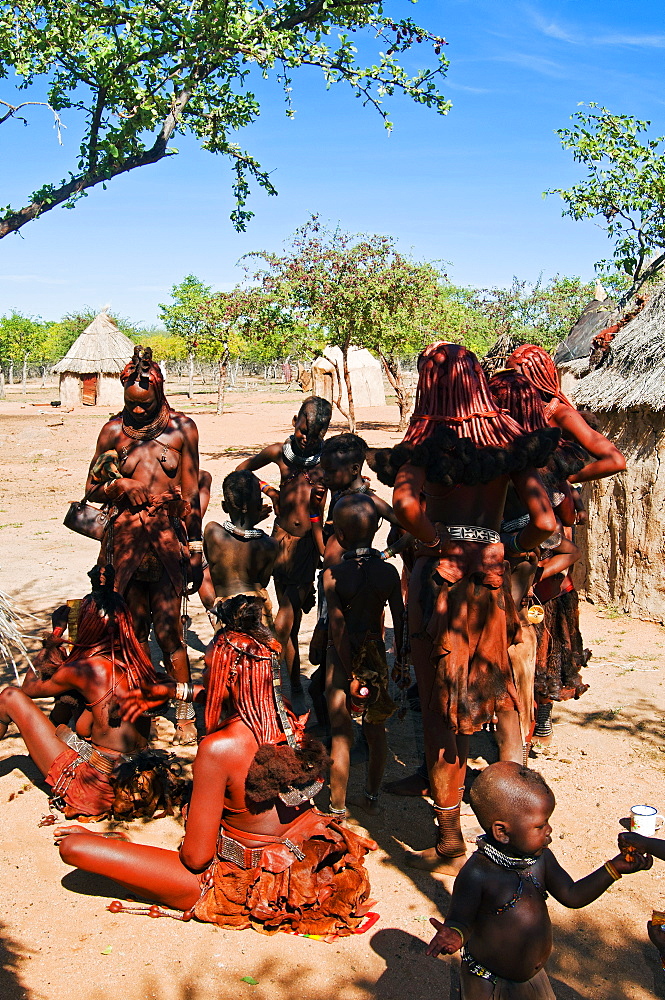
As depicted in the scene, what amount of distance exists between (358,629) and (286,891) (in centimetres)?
126

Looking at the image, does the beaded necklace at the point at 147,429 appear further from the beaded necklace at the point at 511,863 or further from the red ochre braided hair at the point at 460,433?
the beaded necklace at the point at 511,863

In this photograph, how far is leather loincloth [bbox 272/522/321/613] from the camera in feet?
17.9

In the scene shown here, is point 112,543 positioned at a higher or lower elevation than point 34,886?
higher

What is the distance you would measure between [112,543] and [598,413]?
436 cm

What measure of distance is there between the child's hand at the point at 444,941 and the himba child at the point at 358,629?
1.54 meters

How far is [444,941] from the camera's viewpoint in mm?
2316

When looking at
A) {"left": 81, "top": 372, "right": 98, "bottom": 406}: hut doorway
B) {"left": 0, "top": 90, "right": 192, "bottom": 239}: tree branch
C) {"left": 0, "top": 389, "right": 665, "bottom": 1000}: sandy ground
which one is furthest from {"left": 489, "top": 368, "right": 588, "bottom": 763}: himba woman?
{"left": 81, "top": 372, "right": 98, "bottom": 406}: hut doorway

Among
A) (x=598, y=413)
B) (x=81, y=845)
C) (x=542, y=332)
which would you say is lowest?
(x=81, y=845)

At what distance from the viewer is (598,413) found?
285 inches

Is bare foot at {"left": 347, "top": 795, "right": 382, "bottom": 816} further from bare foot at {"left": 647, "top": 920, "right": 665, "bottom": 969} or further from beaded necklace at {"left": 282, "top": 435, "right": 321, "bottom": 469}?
beaded necklace at {"left": 282, "top": 435, "right": 321, "bottom": 469}

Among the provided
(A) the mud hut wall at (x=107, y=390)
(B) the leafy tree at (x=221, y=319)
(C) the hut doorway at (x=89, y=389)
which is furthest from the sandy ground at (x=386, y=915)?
(C) the hut doorway at (x=89, y=389)

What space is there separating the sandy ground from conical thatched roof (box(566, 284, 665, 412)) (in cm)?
214

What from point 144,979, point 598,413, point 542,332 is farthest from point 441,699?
point 542,332

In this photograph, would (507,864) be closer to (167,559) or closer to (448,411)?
(448,411)
